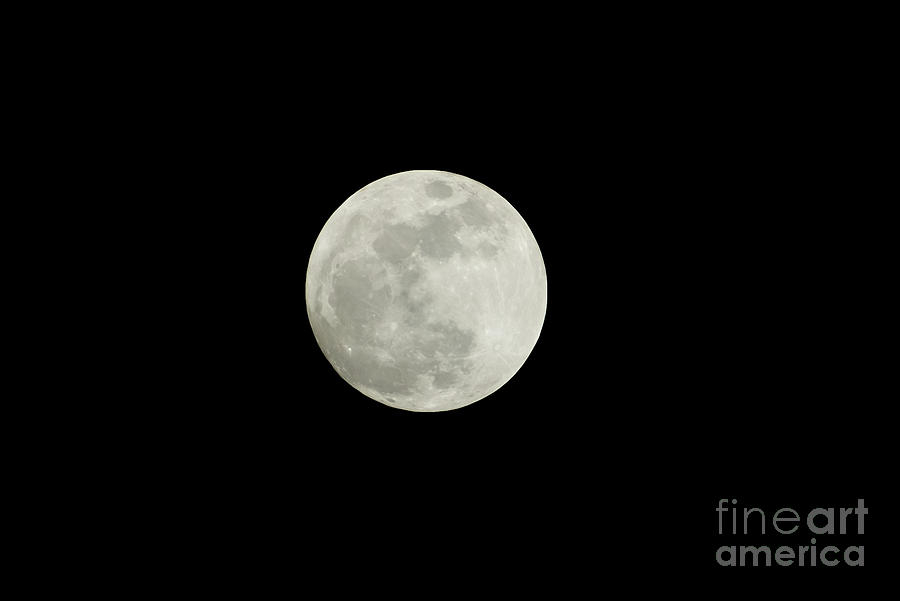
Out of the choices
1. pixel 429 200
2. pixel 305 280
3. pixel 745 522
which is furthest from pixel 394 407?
pixel 745 522

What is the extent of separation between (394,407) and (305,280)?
133 cm

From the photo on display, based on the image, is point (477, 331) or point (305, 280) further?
point (305, 280)

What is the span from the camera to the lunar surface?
520cm

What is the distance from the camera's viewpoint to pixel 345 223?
5574 mm

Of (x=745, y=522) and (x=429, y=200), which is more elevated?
(x=429, y=200)

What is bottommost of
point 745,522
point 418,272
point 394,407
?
point 745,522

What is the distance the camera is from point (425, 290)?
516 centimetres

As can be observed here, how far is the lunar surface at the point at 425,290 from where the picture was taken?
17.1ft

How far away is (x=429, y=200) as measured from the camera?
5449mm

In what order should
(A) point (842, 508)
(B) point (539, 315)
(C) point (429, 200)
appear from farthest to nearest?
(B) point (539, 315) → (C) point (429, 200) → (A) point (842, 508)

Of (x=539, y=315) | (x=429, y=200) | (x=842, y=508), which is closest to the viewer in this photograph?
(x=842, y=508)

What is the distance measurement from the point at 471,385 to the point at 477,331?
54cm

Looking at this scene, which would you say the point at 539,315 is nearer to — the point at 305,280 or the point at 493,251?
the point at 493,251

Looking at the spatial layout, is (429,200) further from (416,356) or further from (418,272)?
(416,356)
